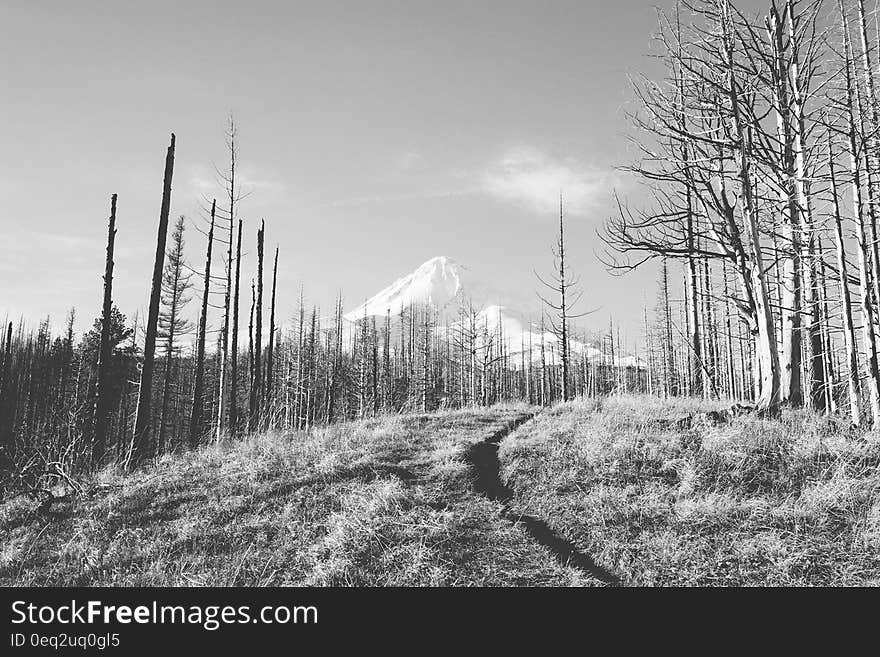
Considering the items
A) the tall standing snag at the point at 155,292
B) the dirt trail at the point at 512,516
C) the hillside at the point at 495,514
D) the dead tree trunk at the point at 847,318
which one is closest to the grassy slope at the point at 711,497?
the hillside at the point at 495,514

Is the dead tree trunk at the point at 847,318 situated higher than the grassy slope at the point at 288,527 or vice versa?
the dead tree trunk at the point at 847,318

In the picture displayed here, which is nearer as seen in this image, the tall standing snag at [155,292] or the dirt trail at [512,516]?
the dirt trail at [512,516]

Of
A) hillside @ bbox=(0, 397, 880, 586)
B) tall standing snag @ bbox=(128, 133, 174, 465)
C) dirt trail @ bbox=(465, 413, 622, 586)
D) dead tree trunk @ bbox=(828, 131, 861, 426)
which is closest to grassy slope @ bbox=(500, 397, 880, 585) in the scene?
hillside @ bbox=(0, 397, 880, 586)

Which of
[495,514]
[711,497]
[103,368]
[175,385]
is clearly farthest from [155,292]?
[175,385]

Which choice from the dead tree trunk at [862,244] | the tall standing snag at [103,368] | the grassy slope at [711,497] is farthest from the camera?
the tall standing snag at [103,368]

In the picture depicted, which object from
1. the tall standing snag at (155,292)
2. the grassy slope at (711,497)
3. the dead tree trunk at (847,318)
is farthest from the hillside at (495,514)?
the tall standing snag at (155,292)

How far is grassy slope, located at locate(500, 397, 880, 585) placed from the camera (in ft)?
19.1

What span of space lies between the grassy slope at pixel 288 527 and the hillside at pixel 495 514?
0.03 metres

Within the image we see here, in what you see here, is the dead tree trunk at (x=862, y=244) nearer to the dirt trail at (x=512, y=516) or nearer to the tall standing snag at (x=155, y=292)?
the dirt trail at (x=512, y=516)

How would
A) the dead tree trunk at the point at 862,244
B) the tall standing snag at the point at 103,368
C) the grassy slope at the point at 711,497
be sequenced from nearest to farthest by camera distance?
the grassy slope at the point at 711,497 → the dead tree trunk at the point at 862,244 → the tall standing snag at the point at 103,368

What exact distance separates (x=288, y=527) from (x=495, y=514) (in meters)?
2.70

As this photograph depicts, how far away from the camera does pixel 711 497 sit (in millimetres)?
6980

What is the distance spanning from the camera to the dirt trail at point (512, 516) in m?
5.87

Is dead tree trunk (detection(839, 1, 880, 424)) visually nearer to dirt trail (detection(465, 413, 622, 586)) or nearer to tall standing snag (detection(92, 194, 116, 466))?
dirt trail (detection(465, 413, 622, 586))
